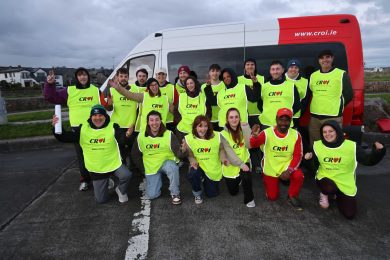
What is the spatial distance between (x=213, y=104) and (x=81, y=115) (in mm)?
2023

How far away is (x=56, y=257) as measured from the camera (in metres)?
2.64

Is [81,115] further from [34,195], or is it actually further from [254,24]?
[254,24]

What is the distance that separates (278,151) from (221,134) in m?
0.76

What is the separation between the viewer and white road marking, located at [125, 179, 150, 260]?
2.62 meters

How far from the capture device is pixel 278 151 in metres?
3.65

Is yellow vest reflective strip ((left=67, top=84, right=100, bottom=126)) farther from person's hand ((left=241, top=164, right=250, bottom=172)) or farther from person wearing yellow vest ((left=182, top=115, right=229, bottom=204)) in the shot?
person's hand ((left=241, top=164, right=250, bottom=172))

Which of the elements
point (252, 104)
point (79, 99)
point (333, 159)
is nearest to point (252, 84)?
point (252, 104)

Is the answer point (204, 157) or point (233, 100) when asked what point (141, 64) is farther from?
point (204, 157)

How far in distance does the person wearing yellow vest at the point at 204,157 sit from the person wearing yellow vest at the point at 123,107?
3.95ft

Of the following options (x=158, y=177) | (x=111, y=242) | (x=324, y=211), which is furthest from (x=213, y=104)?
(x=111, y=242)

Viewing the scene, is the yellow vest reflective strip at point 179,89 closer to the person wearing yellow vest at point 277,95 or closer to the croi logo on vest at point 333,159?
the person wearing yellow vest at point 277,95

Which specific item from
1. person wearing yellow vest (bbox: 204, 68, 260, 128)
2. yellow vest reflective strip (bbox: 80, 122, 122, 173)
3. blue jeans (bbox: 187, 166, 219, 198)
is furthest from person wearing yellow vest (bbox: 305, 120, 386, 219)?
yellow vest reflective strip (bbox: 80, 122, 122, 173)

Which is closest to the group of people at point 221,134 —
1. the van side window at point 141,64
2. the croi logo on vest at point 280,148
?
the croi logo on vest at point 280,148

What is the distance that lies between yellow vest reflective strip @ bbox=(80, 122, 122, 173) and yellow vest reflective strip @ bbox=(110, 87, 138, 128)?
2.47 feet
